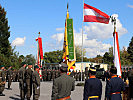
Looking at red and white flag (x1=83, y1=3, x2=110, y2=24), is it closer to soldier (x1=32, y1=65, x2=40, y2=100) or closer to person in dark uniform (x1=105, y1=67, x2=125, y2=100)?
soldier (x1=32, y1=65, x2=40, y2=100)

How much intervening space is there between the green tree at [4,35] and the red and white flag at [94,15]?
30.7 meters

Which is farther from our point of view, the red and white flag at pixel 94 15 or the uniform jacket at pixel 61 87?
the red and white flag at pixel 94 15

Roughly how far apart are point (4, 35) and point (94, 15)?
1347 inches

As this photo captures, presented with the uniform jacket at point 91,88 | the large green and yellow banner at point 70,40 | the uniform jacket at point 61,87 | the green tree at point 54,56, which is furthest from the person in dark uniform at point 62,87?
the green tree at point 54,56

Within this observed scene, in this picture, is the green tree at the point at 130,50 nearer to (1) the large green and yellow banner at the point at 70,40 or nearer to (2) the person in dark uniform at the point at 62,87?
(1) the large green and yellow banner at the point at 70,40

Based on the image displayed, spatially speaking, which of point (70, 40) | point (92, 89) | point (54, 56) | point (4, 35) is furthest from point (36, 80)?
point (54, 56)

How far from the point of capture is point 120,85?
294 inches

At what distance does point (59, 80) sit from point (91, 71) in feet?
3.37

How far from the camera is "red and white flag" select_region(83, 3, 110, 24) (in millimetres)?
18203

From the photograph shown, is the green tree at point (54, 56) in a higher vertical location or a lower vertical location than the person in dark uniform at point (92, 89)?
higher

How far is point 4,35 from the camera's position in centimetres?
5047

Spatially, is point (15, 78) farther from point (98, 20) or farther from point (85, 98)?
point (85, 98)

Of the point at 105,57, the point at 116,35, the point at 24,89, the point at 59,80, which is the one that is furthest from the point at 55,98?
the point at 105,57

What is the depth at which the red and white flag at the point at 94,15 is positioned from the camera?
18203 mm
